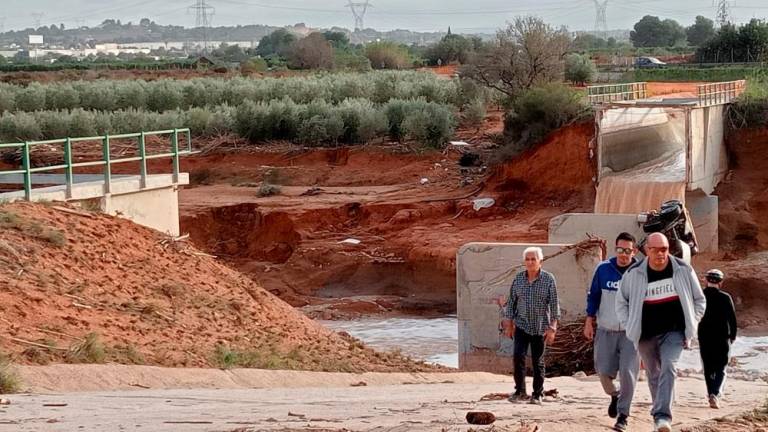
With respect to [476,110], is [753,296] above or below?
below

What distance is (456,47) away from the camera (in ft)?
312

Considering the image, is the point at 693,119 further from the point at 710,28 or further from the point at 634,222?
the point at 710,28

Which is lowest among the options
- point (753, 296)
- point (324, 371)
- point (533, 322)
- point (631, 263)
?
point (753, 296)

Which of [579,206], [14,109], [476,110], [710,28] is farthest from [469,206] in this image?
[710,28]

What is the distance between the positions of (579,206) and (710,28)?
102 meters

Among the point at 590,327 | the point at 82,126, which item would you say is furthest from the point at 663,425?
the point at 82,126

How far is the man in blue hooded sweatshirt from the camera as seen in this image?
10484 mm

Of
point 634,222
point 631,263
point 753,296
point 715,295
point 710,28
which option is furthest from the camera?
point 710,28

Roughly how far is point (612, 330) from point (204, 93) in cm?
4864

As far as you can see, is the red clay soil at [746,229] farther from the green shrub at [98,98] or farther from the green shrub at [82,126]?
the green shrub at [98,98]

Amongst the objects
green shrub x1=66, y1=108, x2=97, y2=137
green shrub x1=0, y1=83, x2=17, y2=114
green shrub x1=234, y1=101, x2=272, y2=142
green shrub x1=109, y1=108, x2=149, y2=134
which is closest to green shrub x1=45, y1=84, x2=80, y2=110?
green shrub x1=0, y1=83, x2=17, y2=114

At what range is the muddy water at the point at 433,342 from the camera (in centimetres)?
2519

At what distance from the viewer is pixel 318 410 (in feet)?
36.8

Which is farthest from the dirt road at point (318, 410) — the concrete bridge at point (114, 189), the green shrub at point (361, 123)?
the green shrub at point (361, 123)
